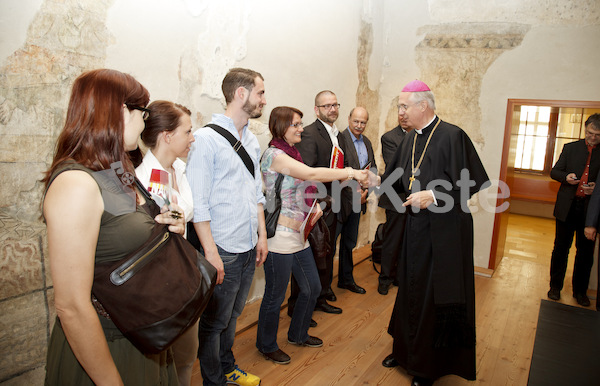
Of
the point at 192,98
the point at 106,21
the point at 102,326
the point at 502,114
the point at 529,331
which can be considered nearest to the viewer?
the point at 102,326

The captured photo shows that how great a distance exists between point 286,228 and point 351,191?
1.52 metres

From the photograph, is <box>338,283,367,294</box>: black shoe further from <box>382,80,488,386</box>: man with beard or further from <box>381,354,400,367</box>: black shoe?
<box>382,80,488,386</box>: man with beard

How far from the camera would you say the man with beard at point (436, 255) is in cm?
252

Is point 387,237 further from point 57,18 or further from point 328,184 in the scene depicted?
point 57,18

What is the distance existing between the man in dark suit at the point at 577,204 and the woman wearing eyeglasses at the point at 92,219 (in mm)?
4289

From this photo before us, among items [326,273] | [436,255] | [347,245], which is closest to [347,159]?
[347,245]

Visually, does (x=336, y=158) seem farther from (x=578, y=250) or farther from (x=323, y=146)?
(x=578, y=250)

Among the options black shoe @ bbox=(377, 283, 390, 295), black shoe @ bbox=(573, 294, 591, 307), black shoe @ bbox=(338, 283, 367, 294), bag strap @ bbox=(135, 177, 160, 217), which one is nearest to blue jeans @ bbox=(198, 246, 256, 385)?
bag strap @ bbox=(135, 177, 160, 217)

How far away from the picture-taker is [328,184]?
3574mm

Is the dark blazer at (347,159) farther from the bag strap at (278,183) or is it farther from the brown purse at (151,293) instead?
the brown purse at (151,293)

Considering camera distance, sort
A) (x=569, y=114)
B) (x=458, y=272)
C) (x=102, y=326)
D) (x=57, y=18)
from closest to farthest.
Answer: (x=102, y=326) < (x=57, y=18) < (x=458, y=272) < (x=569, y=114)

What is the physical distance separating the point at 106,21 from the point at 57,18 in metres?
0.27

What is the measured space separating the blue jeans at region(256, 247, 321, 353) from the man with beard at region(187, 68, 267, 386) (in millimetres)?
403

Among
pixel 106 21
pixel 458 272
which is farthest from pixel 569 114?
pixel 106 21
